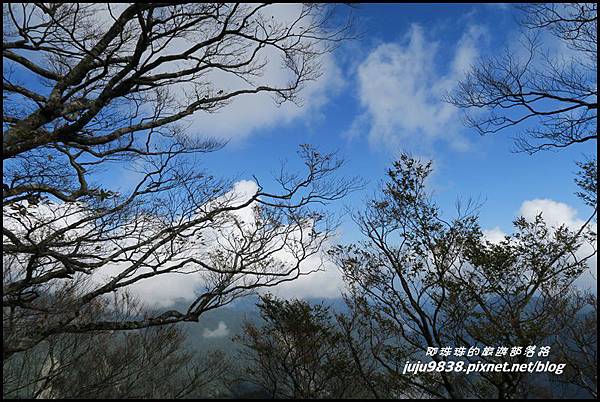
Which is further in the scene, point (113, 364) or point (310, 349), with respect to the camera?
point (113, 364)

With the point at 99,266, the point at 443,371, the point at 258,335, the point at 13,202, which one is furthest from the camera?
the point at 258,335

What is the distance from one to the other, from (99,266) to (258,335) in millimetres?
8422

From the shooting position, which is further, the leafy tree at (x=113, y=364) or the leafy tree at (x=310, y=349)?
the leafy tree at (x=113, y=364)

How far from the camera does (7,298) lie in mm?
5539

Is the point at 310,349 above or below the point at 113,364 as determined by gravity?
above

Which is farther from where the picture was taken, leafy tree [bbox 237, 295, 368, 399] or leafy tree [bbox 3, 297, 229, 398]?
leafy tree [bbox 3, 297, 229, 398]

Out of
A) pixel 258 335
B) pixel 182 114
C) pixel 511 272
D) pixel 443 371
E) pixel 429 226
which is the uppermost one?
pixel 182 114

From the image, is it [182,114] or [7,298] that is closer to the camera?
[7,298]

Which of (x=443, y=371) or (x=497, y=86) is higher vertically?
(x=497, y=86)

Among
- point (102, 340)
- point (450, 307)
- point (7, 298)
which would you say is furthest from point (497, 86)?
point (102, 340)

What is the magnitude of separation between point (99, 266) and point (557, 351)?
9643mm

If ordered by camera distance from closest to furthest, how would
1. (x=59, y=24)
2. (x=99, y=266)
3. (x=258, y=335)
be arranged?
(x=59, y=24)
(x=99, y=266)
(x=258, y=335)

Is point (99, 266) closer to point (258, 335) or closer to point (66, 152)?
point (66, 152)

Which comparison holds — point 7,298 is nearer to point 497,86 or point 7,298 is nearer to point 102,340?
point 497,86
